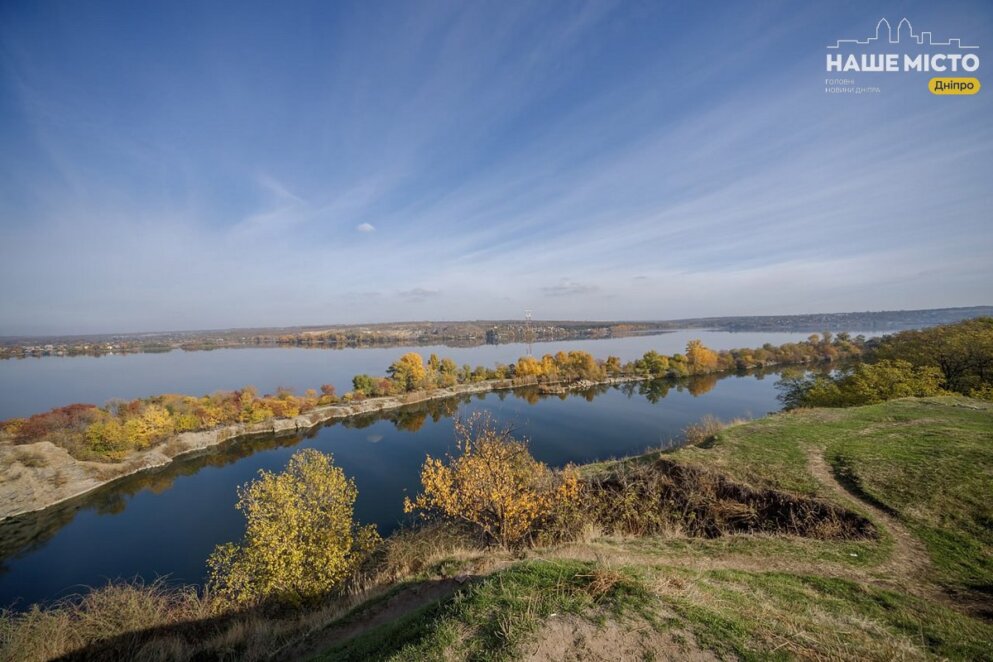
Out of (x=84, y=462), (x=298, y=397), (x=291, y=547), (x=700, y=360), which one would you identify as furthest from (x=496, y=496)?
(x=700, y=360)

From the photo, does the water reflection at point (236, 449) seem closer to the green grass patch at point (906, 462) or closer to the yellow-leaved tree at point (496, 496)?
the yellow-leaved tree at point (496, 496)

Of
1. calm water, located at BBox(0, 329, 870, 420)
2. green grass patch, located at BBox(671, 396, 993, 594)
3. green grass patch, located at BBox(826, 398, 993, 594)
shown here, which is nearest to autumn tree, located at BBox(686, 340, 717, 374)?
calm water, located at BBox(0, 329, 870, 420)

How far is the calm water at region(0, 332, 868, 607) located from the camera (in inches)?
918

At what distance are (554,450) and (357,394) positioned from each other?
127ft

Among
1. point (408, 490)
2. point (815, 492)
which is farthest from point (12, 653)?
point (408, 490)

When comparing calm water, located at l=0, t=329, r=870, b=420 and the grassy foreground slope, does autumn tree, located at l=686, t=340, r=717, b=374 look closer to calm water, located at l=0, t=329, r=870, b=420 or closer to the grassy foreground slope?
calm water, located at l=0, t=329, r=870, b=420

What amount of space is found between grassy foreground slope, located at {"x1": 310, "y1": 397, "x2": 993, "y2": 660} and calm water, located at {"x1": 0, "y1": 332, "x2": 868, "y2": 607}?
9.59 m

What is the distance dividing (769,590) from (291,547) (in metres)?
14.2

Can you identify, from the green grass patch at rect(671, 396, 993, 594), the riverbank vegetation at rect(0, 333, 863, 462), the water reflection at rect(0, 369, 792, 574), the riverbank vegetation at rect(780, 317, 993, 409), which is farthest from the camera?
the riverbank vegetation at rect(0, 333, 863, 462)

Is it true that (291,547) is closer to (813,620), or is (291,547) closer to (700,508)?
(700,508)

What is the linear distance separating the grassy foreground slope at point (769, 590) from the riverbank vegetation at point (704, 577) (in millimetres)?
31

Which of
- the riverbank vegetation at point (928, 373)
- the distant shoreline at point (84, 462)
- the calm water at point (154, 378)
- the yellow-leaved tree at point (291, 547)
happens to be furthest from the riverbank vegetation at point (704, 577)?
the calm water at point (154, 378)

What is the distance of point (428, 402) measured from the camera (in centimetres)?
6391

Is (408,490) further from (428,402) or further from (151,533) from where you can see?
(428,402)
